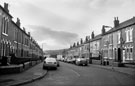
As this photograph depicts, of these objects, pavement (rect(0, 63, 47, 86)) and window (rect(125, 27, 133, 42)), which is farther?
window (rect(125, 27, 133, 42))

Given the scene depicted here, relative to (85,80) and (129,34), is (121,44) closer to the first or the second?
(129,34)

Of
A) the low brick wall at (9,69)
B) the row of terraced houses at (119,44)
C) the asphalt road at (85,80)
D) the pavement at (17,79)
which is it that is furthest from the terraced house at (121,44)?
the pavement at (17,79)

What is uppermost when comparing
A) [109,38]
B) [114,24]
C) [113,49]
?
[114,24]

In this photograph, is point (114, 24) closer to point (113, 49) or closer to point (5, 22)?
point (113, 49)

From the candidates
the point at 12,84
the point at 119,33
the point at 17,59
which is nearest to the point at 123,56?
the point at 119,33

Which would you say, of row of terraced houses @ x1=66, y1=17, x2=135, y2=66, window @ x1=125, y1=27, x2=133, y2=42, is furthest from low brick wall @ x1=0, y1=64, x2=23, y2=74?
window @ x1=125, y1=27, x2=133, y2=42

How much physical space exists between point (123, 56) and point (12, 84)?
28.8 metres

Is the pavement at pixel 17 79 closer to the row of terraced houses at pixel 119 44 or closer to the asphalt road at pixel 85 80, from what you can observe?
the asphalt road at pixel 85 80

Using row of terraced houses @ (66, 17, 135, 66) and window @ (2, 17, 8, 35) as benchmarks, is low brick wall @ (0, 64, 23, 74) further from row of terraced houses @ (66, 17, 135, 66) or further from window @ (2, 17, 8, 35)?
row of terraced houses @ (66, 17, 135, 66)

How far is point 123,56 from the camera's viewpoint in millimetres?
34969

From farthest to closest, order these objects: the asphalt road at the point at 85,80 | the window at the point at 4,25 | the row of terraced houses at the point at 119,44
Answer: the row of terraced houses at the point at 119,44 < the window at the point at 4,25 < the asphalt road at the point at 85,80

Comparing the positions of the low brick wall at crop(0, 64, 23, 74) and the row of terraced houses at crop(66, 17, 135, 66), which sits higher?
the row of terraced houses at crop(66, 17, 135, 66)

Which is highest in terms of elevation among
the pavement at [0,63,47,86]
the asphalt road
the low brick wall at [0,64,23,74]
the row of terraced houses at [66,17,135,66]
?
the row of terraced houses at [66,17,135,66]

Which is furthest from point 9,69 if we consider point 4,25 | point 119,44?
point 119,44
